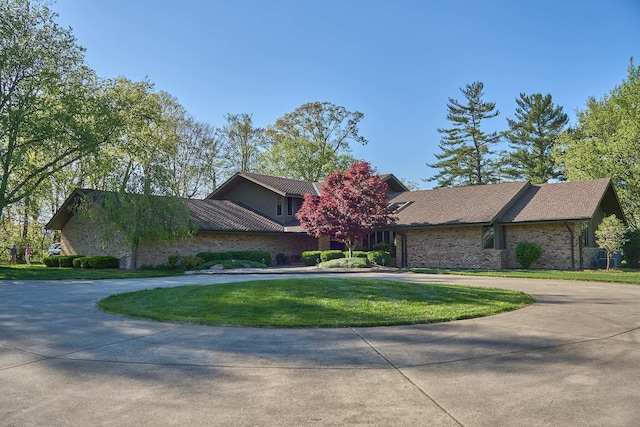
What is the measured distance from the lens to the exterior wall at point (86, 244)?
25344mm

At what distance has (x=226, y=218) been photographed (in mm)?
29516

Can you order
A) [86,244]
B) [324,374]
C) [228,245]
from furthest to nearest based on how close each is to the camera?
[228,245] → [86,244] → [324,374]

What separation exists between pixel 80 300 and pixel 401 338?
26.9ft

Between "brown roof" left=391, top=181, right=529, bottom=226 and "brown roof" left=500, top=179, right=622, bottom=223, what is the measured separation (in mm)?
650

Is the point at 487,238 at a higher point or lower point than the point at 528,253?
higher

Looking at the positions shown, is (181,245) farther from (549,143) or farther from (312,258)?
(549,143)

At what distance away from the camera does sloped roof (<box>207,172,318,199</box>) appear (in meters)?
32.7

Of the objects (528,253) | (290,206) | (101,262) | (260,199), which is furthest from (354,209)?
(101,262)

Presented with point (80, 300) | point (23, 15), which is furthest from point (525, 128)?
point (80, 300)

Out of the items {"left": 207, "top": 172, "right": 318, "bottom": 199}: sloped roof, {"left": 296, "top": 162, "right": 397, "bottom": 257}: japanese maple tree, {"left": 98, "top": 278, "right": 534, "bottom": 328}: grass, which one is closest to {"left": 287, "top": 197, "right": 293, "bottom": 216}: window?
{"left": 207, "top": 172, "right": 318, "bottom": 199}: sloped roof

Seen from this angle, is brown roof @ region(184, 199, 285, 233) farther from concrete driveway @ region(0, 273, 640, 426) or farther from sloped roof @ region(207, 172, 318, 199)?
concrete driveway @ region(0, 273, 640, 426)

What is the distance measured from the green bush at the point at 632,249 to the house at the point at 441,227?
160 centimetres

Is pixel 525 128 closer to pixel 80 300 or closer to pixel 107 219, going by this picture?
pixel 107 219

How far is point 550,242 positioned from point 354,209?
1009cm
